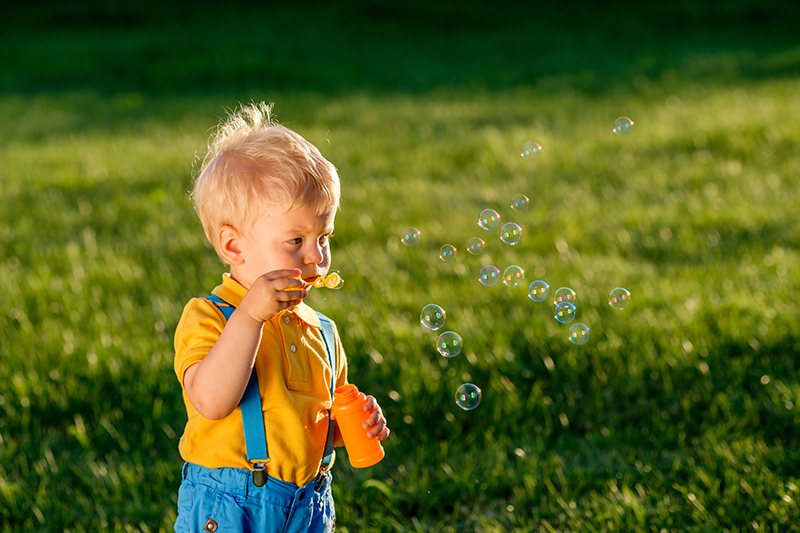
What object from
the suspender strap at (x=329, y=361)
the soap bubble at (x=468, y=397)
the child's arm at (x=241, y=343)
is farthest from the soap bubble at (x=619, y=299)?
the child's arm at (x=241, y=343)

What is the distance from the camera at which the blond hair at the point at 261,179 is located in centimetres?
198

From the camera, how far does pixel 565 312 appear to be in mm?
3107

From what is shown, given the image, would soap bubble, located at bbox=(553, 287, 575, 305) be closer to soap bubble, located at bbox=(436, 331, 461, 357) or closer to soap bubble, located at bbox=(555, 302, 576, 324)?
soap bubble, located at bbox=(555, 302, 576, 324)

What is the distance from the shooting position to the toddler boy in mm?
1984

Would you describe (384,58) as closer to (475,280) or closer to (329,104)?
(329,104)

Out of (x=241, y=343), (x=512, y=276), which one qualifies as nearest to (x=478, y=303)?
(x=512, y=276)

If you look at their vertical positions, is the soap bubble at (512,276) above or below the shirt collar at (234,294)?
above

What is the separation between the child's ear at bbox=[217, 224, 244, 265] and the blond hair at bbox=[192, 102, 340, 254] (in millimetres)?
17

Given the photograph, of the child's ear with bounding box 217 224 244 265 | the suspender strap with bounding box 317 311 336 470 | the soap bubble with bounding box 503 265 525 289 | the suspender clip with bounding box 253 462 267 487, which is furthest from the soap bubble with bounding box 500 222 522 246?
the suspender clip with bounding box 253 462 267 487

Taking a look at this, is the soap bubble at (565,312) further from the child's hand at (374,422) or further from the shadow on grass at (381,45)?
the shadow on grass at (381,45)

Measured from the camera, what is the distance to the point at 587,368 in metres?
3.75

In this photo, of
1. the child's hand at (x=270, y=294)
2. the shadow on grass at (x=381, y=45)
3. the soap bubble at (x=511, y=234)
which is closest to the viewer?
the child's hand at (x=270, y=294)

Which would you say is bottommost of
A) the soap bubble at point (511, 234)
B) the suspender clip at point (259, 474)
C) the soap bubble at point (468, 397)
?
the suspender clip at point (259, 474)

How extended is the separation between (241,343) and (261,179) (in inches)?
15.3
